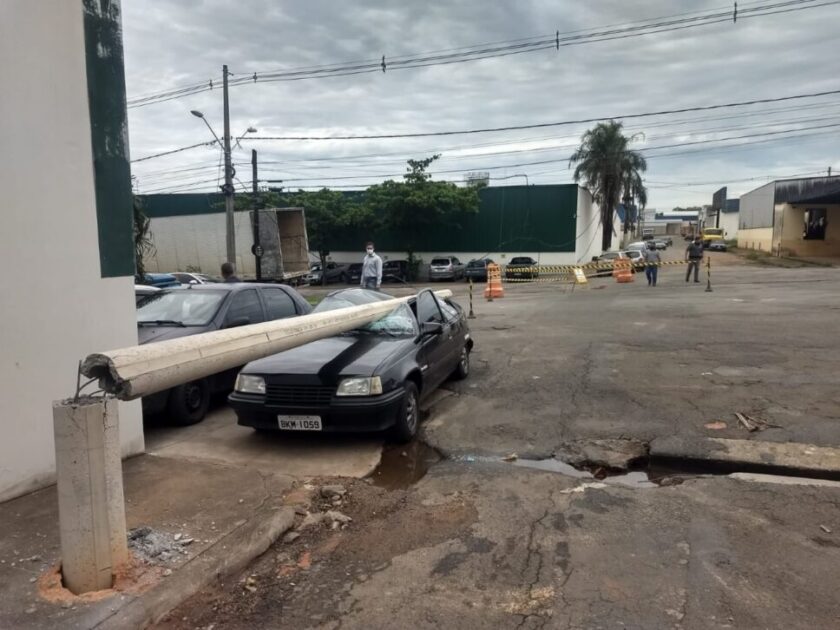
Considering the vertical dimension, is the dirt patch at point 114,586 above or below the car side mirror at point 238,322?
below

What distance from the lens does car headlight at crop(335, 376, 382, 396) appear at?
18.3 feet

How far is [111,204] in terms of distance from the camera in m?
4.95

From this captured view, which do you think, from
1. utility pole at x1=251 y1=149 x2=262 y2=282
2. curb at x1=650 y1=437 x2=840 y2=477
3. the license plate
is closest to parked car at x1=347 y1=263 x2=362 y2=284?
utility pole at x1=251 y1=149 x2=262 y2=282

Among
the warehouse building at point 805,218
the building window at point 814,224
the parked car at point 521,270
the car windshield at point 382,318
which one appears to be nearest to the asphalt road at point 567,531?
the car windshield at point 382,318

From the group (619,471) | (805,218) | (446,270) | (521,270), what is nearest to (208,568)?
(619,471)

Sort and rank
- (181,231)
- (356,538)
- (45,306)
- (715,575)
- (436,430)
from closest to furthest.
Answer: (715,575)
(356,538)
(45,306)
(436,430)
(181,231)

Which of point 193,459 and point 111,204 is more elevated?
point 111,204

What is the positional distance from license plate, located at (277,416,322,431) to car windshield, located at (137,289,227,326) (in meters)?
2.09

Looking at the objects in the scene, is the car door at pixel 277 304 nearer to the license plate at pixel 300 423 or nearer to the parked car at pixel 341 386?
the parked car at pixel 341 386

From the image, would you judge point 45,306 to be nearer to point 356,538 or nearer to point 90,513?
point 90,513

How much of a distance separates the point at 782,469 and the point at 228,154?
81.0ft

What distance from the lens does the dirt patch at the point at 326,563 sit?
3203mm

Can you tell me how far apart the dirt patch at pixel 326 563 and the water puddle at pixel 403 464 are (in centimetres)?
25

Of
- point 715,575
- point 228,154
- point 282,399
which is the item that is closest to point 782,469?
point 715,575
